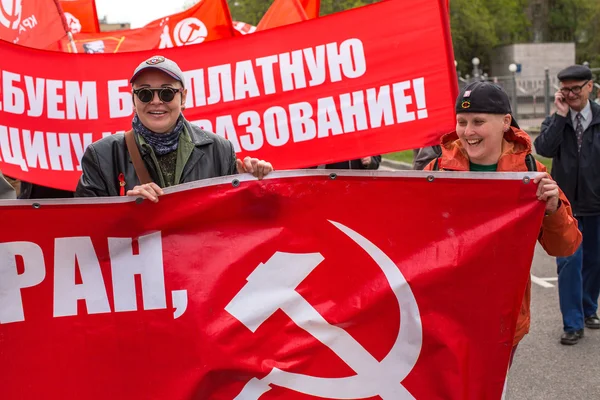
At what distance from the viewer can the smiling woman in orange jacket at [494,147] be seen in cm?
331

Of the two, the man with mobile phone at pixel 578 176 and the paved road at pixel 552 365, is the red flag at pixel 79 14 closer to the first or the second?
the man with mobile phone at pixel 578 176

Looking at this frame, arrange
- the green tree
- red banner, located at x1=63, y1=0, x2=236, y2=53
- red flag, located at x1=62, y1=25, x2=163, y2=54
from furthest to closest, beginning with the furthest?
the green tree < red flag, located at x1=62, y1=25, x2=163, y2=54 < red banner, located at x1=63, y1=0, x2=236, y2=53

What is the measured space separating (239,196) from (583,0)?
57930 millimetres

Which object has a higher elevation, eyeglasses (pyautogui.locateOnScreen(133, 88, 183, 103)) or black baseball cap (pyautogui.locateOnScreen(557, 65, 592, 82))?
black baseball cap (pyautogui.locateOnScreen(557, 65, 592, 82))

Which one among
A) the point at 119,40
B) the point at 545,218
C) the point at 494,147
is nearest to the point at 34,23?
the point at 119,40

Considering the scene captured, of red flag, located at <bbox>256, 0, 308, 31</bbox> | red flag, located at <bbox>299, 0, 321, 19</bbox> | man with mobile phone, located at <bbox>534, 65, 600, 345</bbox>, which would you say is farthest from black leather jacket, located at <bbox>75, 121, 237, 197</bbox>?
red flag, located at <bbox>299, 0, 321, 19</bbox>

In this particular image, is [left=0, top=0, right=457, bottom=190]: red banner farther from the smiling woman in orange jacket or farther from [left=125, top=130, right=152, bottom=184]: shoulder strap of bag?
[left=125, top=130, right=152, bottom=184]: shoulder strap of bag

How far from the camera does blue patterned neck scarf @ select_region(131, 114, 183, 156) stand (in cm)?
329

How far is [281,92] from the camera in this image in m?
5.37

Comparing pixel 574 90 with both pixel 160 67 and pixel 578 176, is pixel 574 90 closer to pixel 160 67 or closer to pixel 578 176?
pixel 578 176

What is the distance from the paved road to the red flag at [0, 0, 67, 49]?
4.10 metres

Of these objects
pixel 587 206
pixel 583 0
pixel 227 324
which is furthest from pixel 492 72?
pixel 227 324

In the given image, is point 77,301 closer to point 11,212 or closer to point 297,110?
point 11,212

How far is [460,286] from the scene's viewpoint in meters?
3.14
